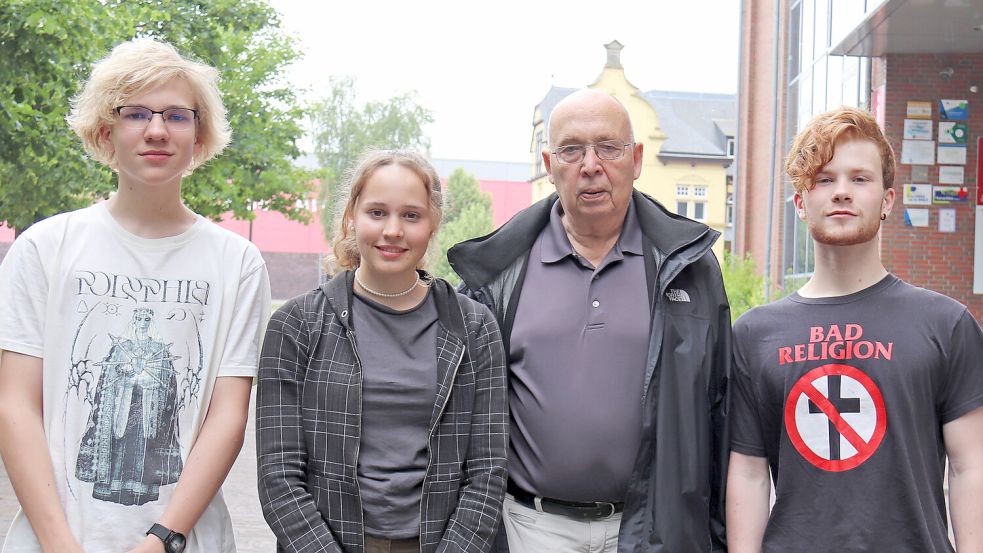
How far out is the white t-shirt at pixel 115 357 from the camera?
2807mm

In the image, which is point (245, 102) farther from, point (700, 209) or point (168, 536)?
point (700, 209)

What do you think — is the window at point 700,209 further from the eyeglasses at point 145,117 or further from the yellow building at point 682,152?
the eyeglasses at point 145,117

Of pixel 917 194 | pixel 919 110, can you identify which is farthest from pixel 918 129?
pixel 917 194

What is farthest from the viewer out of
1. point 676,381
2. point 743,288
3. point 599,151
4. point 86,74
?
point 743,288

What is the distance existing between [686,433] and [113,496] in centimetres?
175

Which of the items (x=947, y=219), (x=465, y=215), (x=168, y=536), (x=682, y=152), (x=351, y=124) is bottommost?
(x=168, y=536)

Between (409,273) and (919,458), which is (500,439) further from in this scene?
(919,458)

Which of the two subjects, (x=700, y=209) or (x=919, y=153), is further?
(x=700, y=209)

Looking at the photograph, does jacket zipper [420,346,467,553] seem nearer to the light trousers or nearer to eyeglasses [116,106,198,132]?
the light trousers

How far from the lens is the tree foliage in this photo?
34.5 feet

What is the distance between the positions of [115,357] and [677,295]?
180cm

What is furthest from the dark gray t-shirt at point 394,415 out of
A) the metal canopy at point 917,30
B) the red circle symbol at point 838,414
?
the metal canopy at point 917,30

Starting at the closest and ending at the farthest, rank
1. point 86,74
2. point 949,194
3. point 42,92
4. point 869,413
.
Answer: point 869,413 < point 42,92 < point 86,74 < point 949,194

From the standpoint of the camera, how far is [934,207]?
47.1 ft
